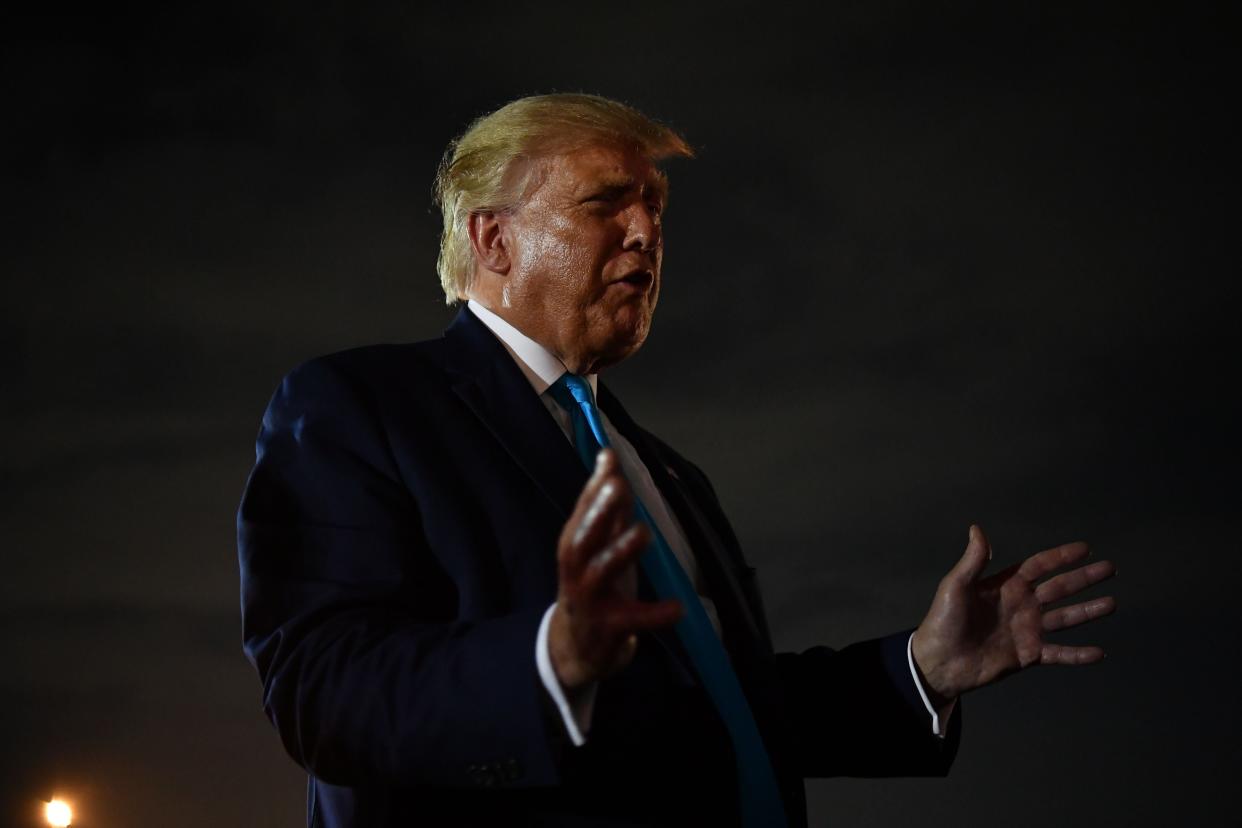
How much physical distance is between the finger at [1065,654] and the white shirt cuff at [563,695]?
138 centimetres

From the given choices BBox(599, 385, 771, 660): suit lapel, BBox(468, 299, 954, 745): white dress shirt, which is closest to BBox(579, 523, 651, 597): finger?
BBox(468, 299, 954, 745): white dress shirt

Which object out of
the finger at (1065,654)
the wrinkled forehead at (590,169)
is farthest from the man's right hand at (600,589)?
the wrinkled forehead at (590,169)

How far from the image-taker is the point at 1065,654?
2.78 metres

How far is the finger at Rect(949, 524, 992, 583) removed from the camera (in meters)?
2.71

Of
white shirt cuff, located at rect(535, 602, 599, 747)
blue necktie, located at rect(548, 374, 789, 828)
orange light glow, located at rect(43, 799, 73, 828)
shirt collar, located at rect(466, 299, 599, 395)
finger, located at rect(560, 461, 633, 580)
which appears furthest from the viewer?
orange light glow, located at rect(43, 799, 73, 828)

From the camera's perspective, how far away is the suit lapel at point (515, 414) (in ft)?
7.93

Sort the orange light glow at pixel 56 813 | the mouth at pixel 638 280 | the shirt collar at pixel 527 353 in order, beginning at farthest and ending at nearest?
the orange light glow at pixel 56 813, the mouth at pixel 638 280, the shirt collar at pixel 527 353

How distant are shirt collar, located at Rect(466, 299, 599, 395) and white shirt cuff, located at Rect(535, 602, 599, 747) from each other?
1.13 metres

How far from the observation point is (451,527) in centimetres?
226

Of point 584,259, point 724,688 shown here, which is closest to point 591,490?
point 724,688

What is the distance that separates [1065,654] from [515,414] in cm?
135

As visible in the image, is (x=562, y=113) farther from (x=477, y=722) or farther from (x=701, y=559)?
(x=477, y=722)

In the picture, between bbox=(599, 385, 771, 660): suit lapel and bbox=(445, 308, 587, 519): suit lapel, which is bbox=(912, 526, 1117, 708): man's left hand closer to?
bbox=(599, 385, 771, 660): suit lapel

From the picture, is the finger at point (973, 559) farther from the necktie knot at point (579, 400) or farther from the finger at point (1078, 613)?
the necktie knot at point (579, 400)
